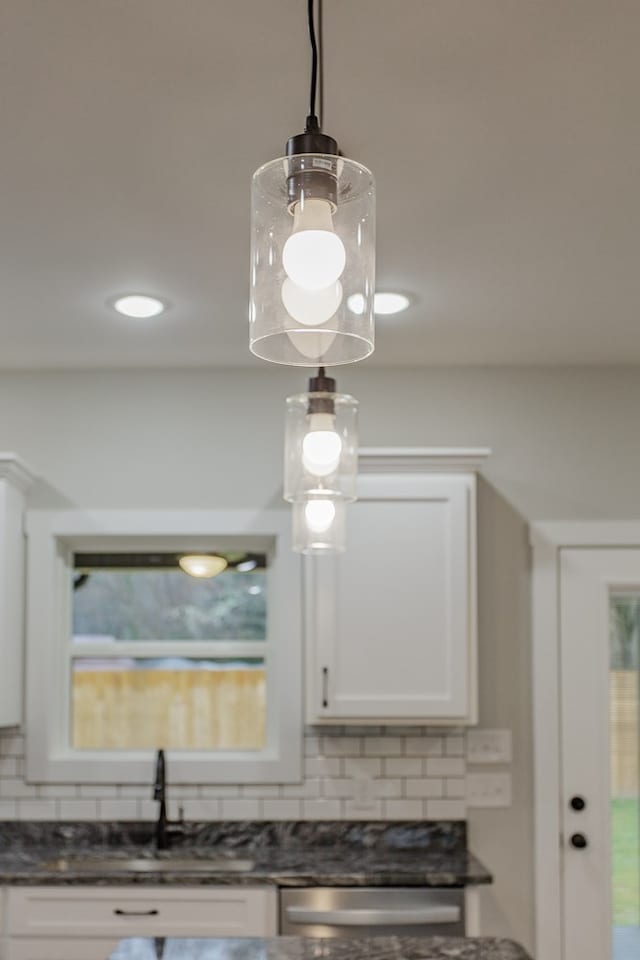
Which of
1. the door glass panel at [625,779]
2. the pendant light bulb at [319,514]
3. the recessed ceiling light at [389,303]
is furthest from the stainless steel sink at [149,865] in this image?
the recessed ceiling light at [389,303]

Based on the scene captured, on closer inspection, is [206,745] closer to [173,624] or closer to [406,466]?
[173,624]

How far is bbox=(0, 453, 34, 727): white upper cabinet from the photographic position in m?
4.01

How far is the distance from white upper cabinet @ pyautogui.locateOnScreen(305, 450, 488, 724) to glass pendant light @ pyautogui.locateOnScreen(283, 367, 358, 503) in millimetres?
1521

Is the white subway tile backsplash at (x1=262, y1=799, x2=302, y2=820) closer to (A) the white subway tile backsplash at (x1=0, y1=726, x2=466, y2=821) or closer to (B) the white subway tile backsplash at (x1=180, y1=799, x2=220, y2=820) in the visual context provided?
(A) the white subway tile backsplash at (x1=0, y1=726, x2=466, y2=821)

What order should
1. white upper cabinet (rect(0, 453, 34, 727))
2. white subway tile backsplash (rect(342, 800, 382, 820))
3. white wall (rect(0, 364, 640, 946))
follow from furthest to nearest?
white wall (rect(0, 364, 640, 946)) < white subway tile backsplash (rect(342, 800, 382, 820)) < white upper cabinet (rect(0, 453, 34, 727))

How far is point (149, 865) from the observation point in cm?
379

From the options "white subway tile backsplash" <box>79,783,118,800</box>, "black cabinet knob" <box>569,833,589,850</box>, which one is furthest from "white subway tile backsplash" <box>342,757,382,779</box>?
"white subway tile backsplash" <box>79,783,118,800</box>

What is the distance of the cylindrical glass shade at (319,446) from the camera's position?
234 centimetres

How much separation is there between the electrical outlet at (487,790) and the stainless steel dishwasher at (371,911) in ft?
1.75

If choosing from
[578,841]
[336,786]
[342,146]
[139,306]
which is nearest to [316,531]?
[342,146]

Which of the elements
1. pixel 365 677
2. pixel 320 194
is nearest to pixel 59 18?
pixel 320 194

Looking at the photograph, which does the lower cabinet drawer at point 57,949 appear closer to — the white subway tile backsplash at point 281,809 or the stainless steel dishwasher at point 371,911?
the stainless steel dishwasher at point 371,911

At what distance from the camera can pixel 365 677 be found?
3908 mm

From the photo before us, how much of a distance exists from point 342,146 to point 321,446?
0.64 metres
